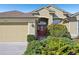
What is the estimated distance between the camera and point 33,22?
34.0 feet

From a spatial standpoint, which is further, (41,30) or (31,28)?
(41,30)

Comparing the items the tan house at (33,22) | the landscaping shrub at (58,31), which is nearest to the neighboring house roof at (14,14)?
the tan house at (33,22)

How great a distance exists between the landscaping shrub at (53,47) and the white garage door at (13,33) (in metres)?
0.35

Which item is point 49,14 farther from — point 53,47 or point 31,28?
point 53,47

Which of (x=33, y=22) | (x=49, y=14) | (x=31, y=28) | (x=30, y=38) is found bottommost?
(x=30, y=38)

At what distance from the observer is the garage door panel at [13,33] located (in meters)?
10.4

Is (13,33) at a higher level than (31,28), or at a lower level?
lower

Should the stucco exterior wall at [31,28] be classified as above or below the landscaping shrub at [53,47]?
above

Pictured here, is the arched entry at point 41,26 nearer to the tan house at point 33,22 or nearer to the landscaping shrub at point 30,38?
the tan house at point 33,22

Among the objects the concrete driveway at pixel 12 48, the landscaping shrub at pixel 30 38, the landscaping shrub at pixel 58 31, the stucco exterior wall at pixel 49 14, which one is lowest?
the concrete driveway at pixel 12 48

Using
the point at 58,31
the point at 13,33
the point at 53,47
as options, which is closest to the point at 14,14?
the point at 13,33

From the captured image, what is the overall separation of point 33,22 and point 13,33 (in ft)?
2.17

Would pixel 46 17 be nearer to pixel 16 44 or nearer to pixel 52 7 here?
pixel 52 7
